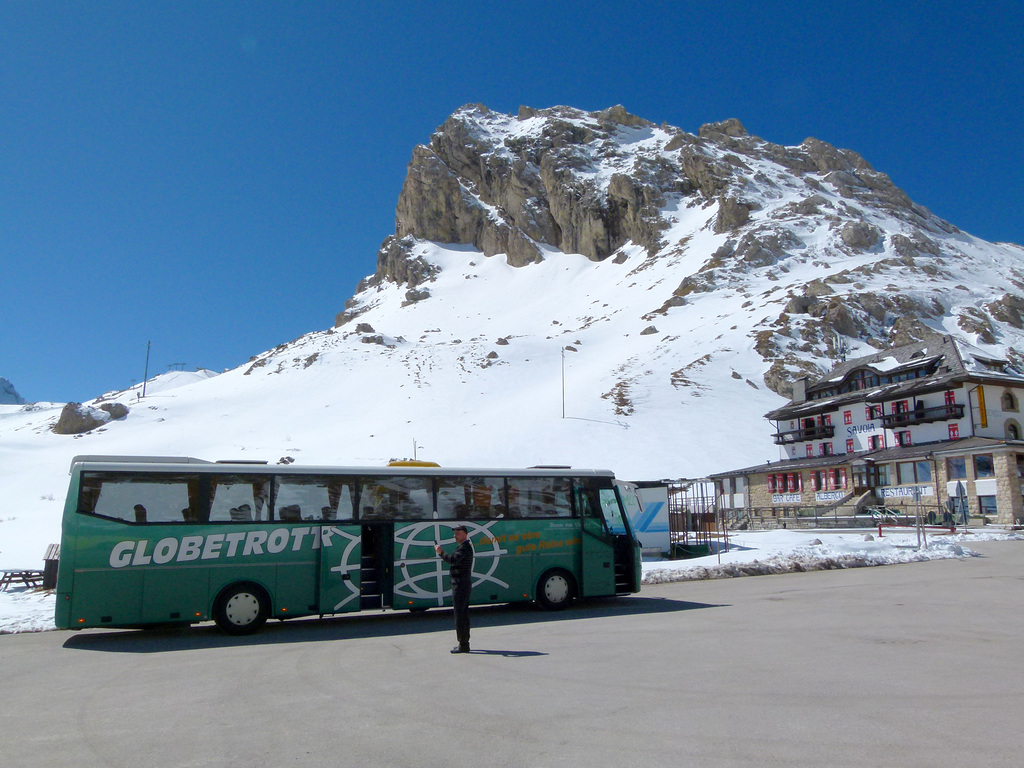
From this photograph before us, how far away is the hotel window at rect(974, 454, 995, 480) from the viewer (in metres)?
38.0

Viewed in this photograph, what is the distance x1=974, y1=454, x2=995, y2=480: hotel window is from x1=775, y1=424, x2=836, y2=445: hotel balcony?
42.7 feet

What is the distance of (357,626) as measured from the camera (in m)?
13.2

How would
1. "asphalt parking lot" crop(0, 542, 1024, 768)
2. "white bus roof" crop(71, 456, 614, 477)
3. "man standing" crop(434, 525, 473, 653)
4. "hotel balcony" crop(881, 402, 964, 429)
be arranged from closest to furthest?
"asphalt parking lot" crop(0, 542, 1024, 768) → "man standing" crop(434, 525, 473, 653) → "white bus roof" crop(71, 456, 614, 477) → "hotel balcony" crop(881, 402, 964, 429)

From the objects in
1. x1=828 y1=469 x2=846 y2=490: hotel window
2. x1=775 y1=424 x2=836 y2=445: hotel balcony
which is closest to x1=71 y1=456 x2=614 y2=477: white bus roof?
x1=828 y1=469 x2=846 y2=490: hotel window

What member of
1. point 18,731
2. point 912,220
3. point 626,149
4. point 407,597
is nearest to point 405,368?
point 407,597

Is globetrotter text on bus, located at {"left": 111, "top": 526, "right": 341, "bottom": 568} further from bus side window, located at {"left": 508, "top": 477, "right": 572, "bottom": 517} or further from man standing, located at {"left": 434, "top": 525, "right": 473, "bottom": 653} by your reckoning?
man standing, located at {"left": 434, "top": 525, "right": 473, "bottom": 653}

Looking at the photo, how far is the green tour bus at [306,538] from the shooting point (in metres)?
11.6

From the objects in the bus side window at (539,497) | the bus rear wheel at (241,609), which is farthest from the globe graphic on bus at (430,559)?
the bus rear wheel at (241,609)

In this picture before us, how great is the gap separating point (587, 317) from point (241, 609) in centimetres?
8942

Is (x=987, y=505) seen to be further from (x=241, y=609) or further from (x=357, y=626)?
(x=241, y=609)

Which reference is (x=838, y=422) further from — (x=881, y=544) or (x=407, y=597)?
(x=407, y=597)

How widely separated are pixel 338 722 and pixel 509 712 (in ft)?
4.90

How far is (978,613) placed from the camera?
12.0m

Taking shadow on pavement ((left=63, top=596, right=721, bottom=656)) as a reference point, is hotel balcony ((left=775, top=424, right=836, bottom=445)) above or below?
above
